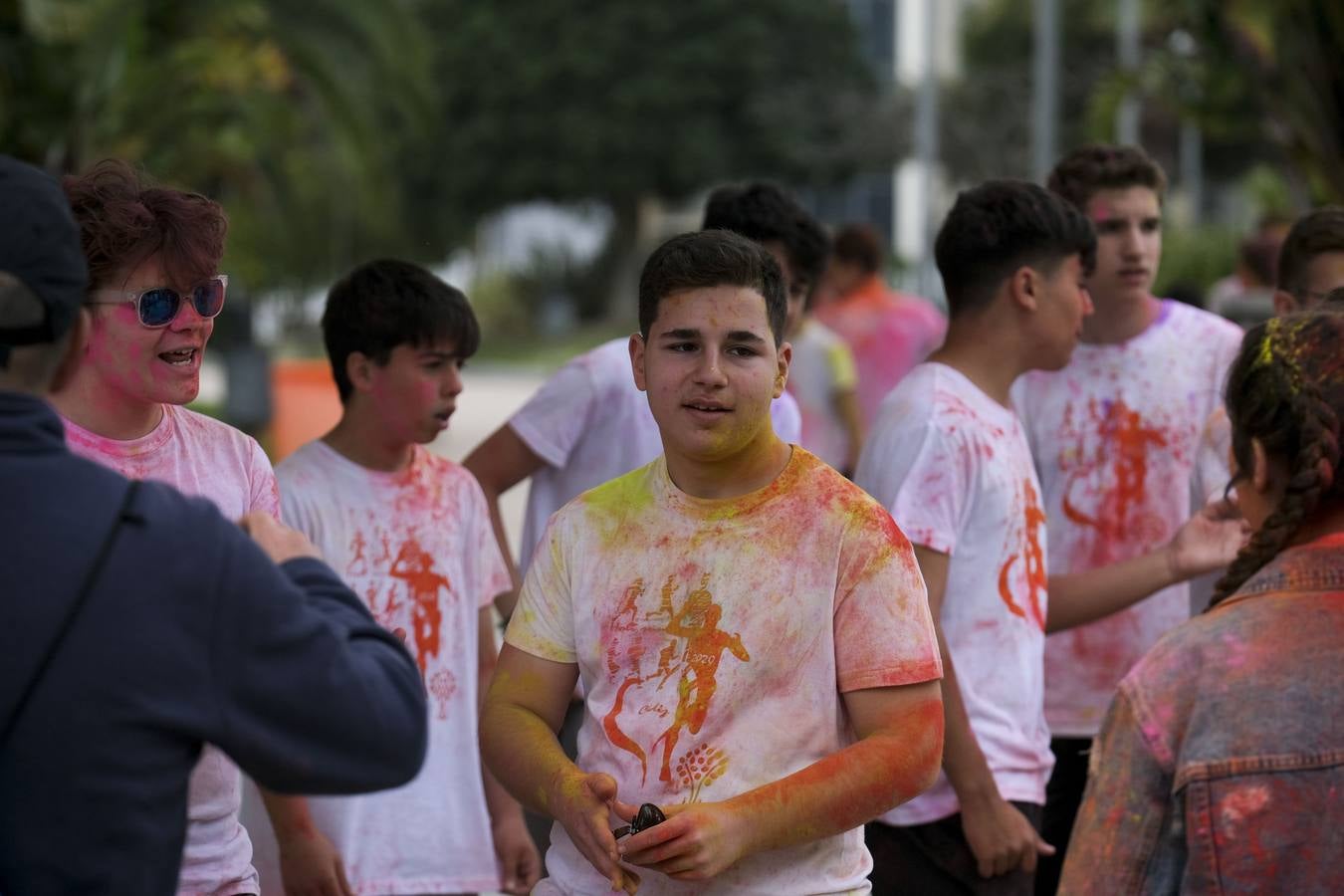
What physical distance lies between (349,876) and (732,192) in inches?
91.6

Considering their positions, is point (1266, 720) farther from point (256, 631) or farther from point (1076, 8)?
point (1076, 8)

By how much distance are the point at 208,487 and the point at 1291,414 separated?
77.1 inches

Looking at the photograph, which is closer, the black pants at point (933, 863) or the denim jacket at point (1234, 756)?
the denim jacket at point (1234, 756)

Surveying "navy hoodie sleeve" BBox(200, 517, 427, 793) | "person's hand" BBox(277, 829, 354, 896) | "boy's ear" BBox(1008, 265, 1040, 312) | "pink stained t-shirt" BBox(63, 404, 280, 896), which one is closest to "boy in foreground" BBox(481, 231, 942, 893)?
"pink stained t-shirt" BBox(63, 404, 280, 896)

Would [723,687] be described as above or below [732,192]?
below

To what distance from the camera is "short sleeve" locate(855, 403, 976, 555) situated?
13.8ft

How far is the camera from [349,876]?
4277mm

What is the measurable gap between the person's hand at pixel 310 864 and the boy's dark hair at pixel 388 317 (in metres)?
1.20

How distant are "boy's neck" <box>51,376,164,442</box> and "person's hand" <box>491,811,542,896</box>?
157 cm

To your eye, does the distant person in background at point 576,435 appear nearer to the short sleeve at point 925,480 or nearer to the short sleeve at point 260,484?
the short sleeve at point 925,480

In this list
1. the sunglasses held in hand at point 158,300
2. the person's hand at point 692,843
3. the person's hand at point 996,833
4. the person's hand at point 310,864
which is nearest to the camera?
the person's hand at point 692,843

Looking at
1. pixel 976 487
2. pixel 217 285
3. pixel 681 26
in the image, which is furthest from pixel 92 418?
pixel 681 26

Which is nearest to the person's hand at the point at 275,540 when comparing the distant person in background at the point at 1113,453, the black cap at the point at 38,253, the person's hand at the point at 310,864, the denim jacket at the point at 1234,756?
the black cap at the point at 38,253

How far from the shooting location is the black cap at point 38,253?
7.66ft
